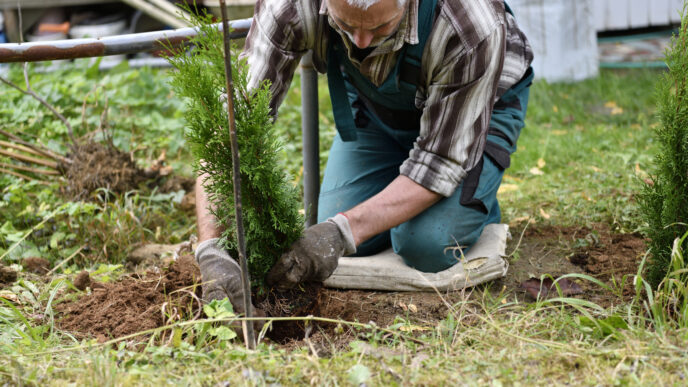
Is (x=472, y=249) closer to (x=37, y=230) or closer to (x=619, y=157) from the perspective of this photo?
(x=619, y=157)

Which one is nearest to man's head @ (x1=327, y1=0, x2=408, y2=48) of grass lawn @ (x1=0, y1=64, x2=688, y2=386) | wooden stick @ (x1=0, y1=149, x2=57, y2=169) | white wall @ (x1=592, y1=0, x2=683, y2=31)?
grass lawn @ (x1=0, y1=64, x2=688, y2=386)

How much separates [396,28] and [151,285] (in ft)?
4.65

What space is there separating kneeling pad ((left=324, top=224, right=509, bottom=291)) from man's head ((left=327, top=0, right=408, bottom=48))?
106 cm

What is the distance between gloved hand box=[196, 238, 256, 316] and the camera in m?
2.30

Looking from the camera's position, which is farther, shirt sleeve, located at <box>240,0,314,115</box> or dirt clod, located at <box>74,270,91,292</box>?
dirt clod, located at <box>74,270,91,292</box>

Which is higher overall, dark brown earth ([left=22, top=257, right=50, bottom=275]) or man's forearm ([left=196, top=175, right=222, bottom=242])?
man's forearm ([left=196, top=175, right=222, bottom=242])

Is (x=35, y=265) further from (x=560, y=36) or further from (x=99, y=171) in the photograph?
(x=560, y=36)

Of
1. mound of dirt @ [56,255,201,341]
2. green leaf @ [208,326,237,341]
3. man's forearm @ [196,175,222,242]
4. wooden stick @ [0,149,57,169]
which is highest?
wooden stick @ [0,149,57,169]

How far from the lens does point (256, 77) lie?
8.71 feet

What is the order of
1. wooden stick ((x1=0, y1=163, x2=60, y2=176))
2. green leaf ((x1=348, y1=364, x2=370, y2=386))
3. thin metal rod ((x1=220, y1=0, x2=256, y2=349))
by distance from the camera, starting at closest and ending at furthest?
1. thin metal rod ((x1=220, y1=0, x2=256, y2=349))
2. green leaf ((x1=348, y1=364, x2=370, y2=386))
3. wooden stick ((x1=0, y1=163, x2=60, y2=176))

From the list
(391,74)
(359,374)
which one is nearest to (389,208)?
(391,74)

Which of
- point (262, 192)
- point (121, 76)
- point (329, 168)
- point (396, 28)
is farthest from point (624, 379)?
point (121, 76)

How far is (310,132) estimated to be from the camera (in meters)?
3.21

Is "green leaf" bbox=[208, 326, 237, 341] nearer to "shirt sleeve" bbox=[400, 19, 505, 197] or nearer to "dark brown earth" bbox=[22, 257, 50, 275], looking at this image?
"shirt sleeve" bbox=[400, 19, 505, 197]
